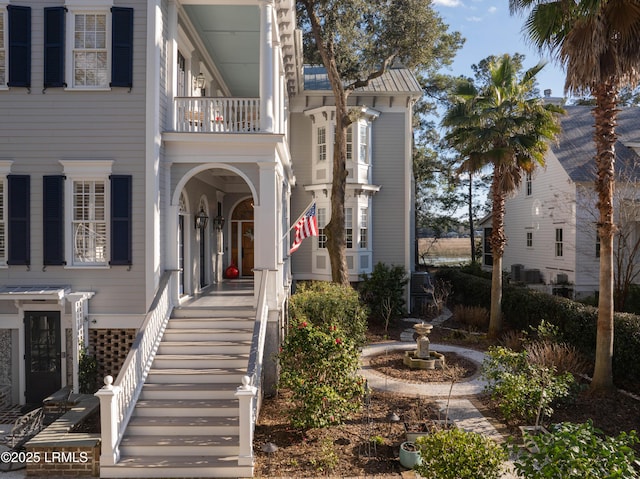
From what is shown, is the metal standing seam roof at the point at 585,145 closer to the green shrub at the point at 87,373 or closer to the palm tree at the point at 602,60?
the palm tree at the point at 602,60

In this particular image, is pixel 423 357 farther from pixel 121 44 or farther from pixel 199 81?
pixel 121 44

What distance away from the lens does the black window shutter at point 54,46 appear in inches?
403

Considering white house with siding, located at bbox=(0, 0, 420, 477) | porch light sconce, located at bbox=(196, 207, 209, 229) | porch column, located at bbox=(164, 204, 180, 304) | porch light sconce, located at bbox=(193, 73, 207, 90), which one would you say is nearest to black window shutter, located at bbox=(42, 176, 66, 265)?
white house with siding, located at bbox=(0, 0, 420, 477)

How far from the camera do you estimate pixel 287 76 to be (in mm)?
17656

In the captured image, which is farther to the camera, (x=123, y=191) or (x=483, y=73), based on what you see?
(x=483, y=73)

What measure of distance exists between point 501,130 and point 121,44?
11710 millimetres

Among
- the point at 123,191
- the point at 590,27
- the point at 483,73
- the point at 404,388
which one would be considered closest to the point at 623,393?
the point at 404,388

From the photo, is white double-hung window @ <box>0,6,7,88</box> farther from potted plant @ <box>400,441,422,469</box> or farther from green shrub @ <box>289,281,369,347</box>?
potted plant @ <box>400,441,422,469</box>

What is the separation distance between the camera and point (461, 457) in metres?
5.78

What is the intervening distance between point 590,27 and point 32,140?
41.0ft

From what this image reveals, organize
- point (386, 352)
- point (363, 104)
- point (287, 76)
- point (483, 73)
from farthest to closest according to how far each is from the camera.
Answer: point (483, 73)
point (363, 104)
point (287, 76)
point (386, 352)

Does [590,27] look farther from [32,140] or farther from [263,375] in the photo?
[32,140]

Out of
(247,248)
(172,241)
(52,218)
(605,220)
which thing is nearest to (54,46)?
(52,218)

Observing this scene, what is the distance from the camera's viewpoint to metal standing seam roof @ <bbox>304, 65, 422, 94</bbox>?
20141mm
